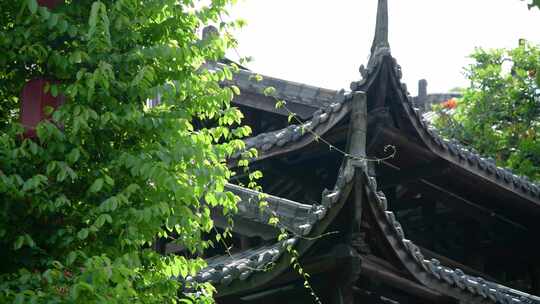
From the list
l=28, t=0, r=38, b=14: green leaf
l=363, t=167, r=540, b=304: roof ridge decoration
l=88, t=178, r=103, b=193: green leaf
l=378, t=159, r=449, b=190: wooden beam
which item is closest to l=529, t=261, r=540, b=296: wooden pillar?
l=363, t=167, r=540, b=304: roof ridge decoration

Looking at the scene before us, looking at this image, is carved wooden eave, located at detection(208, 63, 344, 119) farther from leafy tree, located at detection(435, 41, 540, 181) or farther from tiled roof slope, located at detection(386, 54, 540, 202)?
leafy tree, located at detection(435, 41, 540, 181)

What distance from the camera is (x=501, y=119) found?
72.6 ft

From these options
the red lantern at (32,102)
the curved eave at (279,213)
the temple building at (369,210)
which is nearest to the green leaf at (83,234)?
the red lantern at (32,102)

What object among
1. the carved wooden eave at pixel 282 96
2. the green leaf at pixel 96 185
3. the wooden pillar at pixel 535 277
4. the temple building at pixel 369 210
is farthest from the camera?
the wooden pillar at pixel 535 277

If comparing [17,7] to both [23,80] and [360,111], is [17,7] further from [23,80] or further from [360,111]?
[360,111]

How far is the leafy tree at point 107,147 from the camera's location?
24.8 ft

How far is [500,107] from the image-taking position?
22156 mm

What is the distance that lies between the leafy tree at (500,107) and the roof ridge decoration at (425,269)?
28.9 ft

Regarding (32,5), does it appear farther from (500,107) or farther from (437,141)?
(500,107)

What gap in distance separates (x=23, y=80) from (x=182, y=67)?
4.20ft

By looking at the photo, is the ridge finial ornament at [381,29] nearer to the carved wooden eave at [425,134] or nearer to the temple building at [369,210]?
the temple building at [369,210]

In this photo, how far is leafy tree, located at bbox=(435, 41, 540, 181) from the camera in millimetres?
21688

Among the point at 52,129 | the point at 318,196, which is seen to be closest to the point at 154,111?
the point at 52,129

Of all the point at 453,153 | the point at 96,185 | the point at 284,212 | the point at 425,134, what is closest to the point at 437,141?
the point at 425,134
